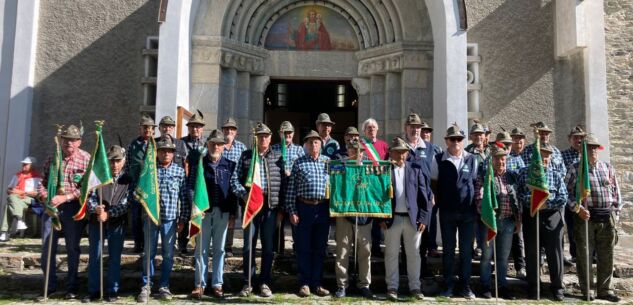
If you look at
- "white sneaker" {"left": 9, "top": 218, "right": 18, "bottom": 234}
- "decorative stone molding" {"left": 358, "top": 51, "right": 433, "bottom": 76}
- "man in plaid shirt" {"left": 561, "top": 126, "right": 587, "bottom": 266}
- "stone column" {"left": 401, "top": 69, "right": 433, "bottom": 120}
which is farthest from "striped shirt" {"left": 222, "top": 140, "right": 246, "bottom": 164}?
"white sneaker" {"left": 9, "top": 218, "right": 18, "bottom": 234}

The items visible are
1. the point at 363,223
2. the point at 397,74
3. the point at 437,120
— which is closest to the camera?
the point at 363,223

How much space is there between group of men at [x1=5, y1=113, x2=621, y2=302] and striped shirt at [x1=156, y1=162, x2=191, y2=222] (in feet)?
0.04

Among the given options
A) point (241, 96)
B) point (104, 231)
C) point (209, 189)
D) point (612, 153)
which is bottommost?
point (104, 231)

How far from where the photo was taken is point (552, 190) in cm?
570

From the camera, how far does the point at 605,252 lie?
5840 mm

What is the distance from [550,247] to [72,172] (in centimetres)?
541

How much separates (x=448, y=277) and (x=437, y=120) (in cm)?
343

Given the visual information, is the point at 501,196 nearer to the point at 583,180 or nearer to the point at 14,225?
the point at 583,180

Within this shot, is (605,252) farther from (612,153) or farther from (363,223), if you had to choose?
A: (612,153)

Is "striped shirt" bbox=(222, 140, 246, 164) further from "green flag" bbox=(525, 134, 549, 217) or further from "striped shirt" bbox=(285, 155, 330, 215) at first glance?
"green flag" bbox=(525, 134, 549, 217)

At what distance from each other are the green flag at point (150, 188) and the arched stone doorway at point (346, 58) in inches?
137

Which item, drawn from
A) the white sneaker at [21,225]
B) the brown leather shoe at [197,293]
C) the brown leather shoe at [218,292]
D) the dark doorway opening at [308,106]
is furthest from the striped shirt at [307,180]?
the dark doorway opening at [308,106]

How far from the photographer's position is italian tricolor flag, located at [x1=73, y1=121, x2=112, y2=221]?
5320mm

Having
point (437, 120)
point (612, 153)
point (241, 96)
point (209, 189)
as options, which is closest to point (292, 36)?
point (241, 96)
